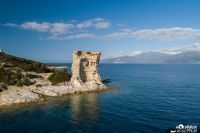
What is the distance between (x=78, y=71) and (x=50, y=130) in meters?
39.6

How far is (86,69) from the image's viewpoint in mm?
81438

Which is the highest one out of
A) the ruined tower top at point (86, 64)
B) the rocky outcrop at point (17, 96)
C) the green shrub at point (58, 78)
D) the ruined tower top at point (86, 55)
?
the ruined tower top at point (86, 55)

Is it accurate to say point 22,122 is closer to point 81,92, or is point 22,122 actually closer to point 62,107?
point 62,107

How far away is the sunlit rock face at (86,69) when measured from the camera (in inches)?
3017

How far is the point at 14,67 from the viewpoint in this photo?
80.1 m

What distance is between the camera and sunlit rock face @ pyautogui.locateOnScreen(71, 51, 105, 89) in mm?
76625

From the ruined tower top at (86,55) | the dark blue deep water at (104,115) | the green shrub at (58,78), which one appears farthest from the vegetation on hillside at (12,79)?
the ruined tower top at (86,55)

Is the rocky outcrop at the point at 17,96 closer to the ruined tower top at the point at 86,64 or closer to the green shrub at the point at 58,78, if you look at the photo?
the green shrub at the point at 58,78

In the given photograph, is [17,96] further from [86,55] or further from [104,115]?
[86,55]

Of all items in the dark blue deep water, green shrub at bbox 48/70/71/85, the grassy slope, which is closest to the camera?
the dark blue deep water

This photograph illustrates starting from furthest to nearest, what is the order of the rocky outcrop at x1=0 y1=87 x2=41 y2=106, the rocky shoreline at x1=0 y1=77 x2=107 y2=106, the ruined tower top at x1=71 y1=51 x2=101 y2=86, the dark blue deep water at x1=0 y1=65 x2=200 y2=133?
the ruined tower top at x1=71 y1=51 x2=101 y2=86, the rocky shoreline at x1=0 y1=77 x2=107 y2=106, the rocky outcrop at x1=0 y1=87 x2=41 y2=106, the dark blue deep water at x1=0 y1=65 x2=200 y2=133

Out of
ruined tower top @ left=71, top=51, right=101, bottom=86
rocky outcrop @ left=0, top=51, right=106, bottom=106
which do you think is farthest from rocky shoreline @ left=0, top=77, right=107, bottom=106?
ruined tower top @ left=71, top=51, right=101, bottom=86

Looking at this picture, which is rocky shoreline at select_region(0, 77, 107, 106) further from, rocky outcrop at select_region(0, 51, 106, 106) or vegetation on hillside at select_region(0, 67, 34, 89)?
vegetation on hillside at select_region(0, 67, 34, 89)

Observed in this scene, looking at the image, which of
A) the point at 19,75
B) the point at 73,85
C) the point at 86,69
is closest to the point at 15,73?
the point at 19,75
